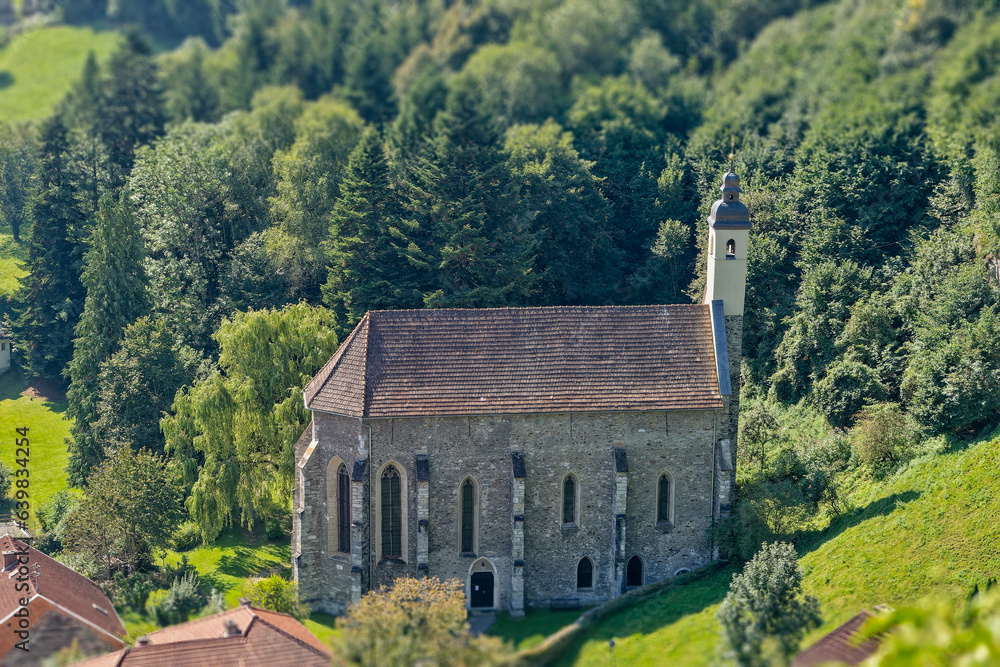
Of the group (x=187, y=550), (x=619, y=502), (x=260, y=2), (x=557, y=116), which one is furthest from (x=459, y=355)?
(x=260, y=2)

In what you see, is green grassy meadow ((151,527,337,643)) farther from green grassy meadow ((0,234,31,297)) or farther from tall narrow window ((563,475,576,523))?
green grassy meadow ((0,234,31,297))

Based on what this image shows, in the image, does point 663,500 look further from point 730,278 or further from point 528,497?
point 730,278

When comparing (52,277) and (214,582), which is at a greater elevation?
(52,277)

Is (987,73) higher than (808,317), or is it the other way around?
(987,73)

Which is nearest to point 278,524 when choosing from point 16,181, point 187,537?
point 187,537

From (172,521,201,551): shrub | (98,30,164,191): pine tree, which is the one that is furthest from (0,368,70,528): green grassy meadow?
(98,30,164,191): pine tree

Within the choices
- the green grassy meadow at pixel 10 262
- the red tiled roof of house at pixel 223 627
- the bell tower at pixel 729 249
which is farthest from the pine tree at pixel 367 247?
the green grassy meadow at pixel 10 262

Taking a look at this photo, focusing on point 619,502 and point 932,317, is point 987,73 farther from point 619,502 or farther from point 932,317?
point 619,502
